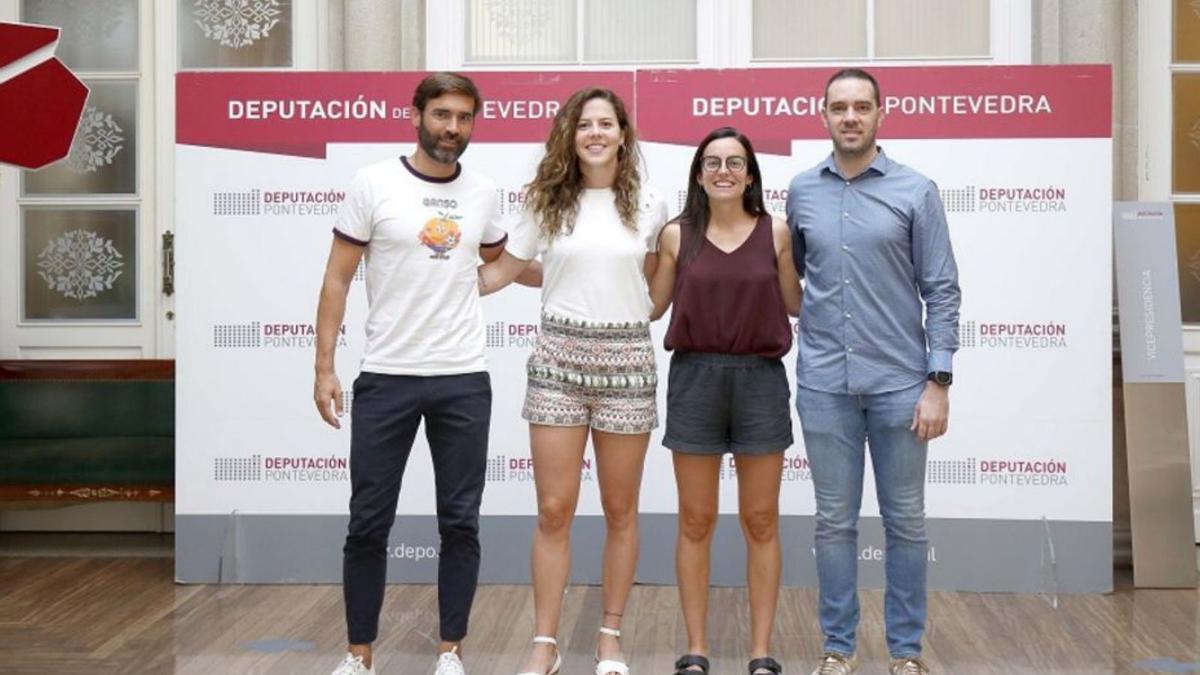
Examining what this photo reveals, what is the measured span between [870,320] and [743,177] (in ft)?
1.64

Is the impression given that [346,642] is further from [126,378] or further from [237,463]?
[126,378]

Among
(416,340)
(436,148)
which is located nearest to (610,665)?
(416,340)

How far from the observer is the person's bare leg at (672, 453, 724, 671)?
4332mm

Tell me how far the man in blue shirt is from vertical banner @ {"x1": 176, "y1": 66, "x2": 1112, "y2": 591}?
1.34 metres

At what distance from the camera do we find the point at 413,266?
421 cm

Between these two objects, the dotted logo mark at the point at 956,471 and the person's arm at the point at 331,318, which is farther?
the dotted logo mark at the point at 956,471

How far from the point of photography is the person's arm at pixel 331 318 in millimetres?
4266

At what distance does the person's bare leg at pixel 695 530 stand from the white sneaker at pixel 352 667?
2.89 ft

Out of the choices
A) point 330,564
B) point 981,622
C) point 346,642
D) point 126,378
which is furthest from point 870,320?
point 126,378

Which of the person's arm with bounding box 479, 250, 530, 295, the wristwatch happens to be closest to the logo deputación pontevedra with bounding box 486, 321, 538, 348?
the person's arm with bounding box 479, 250, 530, 295

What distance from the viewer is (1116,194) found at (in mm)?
6535

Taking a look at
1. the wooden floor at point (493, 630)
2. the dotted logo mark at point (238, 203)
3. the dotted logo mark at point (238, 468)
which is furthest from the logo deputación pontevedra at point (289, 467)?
the dotted logo mark at point (238, 203)

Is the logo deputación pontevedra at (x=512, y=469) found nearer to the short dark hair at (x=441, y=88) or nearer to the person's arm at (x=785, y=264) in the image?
the person's arm at (x=785, y=264)

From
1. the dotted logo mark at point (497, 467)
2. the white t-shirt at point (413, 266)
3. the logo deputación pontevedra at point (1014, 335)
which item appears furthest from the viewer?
the dotted logo mark at point (497, 467)
